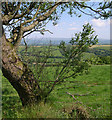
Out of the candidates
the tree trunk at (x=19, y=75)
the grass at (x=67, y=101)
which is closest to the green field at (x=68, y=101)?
the grass at (x=67, y=101)

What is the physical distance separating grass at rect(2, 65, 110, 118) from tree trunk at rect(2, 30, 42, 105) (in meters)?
0.22

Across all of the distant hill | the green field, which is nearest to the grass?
the green field

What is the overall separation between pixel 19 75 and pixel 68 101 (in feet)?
5.27

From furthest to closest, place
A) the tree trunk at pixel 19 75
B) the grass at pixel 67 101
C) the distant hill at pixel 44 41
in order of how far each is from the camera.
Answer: the distant hill at pixel 44 41
the grass at pixel 67 101
the tree trunk at pixel 19 75

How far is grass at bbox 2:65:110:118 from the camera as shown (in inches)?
104

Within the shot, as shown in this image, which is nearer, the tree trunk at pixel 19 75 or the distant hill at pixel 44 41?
the tree trunk at pixel 19 75

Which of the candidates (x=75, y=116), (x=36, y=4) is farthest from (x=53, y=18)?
(x=75, y=116)

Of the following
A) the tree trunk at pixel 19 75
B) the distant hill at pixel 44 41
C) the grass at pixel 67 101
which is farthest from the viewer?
the distant hill at pixel 44 41

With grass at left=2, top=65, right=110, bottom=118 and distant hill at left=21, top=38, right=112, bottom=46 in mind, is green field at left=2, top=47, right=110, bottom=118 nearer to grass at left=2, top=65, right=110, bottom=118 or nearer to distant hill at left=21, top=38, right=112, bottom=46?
grass at left=2, top=65, right=110, bottom=118

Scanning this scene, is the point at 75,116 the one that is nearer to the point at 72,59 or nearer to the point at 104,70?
the point at 72,59

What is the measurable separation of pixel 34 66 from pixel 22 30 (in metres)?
0.80

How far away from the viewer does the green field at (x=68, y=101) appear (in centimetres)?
264

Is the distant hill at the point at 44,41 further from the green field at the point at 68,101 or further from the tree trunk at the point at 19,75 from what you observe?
the tree trunk at the point at 19,75

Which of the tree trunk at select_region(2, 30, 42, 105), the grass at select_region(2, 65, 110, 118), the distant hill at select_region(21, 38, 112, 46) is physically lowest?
the grass at select_region(2, 65, 110, 118)
